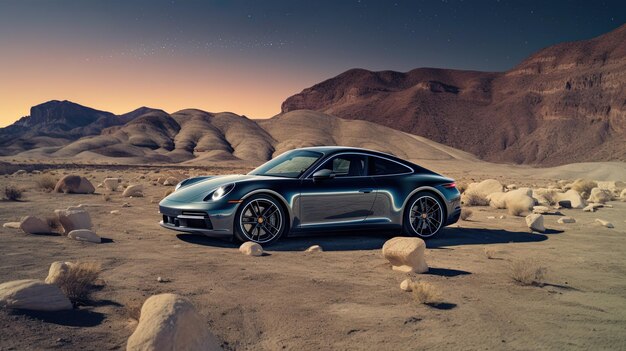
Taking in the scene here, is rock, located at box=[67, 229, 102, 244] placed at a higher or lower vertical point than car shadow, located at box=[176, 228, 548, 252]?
higher

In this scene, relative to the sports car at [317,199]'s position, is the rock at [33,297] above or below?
below

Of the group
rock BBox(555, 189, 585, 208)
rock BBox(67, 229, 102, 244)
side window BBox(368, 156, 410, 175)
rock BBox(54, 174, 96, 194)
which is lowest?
rock BBox(67, 229, 102, 244)


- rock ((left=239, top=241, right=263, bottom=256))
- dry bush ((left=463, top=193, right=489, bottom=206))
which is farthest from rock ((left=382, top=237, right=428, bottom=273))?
dry bush ((left=463, top=193, right=489, bottom=206))

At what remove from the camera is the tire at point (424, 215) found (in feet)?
30.4

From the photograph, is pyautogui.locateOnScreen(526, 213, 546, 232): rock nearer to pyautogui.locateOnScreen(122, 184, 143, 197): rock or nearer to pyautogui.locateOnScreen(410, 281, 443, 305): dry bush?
pyautogui.locateOnScreen(410, 281, 443, 305): dry bush

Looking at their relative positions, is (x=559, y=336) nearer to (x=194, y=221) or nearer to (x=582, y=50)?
(x=194, y=221)

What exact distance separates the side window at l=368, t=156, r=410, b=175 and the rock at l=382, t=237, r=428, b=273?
96.4 inches

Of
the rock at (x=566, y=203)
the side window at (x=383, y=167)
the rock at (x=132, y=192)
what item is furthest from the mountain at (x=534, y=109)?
the side window at (x=383, y=167)

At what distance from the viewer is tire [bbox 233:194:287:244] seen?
8.14 meters

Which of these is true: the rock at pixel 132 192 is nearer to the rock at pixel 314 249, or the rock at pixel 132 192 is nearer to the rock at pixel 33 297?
the rock at pixel 314 249

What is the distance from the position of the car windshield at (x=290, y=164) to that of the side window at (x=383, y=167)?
88cm

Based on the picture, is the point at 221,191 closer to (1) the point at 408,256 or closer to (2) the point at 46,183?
(1) the point at 408,256

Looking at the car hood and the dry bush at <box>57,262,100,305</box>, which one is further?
the car hood

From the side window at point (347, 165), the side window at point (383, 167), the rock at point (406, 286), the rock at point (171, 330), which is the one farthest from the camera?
the side window at point (383, 167)
